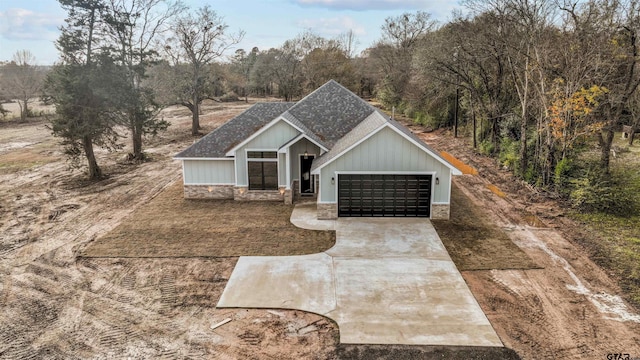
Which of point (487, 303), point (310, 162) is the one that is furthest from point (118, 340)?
point (310, 162)

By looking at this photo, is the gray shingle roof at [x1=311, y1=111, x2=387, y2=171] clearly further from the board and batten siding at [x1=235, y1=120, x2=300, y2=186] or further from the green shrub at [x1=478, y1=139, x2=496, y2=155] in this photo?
the green shrub at [x1=478, y1=139, x2=496, y2=155]

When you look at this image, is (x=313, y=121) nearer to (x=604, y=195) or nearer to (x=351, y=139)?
(x=351, y=139)

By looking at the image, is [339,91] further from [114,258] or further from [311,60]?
[311,60]

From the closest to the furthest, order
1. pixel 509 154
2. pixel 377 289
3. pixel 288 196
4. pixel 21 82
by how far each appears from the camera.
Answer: pixel 377 289, pixel 288 196, pixel 509 154, pixel 21 82

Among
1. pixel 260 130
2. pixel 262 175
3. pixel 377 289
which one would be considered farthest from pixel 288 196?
pixel 377 289

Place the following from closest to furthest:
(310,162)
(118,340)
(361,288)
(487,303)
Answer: (118,340) → (487,303) → (361,288) → (310,162)

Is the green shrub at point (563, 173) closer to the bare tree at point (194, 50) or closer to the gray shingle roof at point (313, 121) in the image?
the gray shingle roof at point (313, 121)

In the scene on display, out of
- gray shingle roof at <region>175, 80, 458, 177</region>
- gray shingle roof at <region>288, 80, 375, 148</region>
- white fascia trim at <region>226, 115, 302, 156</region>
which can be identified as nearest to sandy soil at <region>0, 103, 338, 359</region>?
gray shingle roof at <region>175, 80, 458, 177</region>
